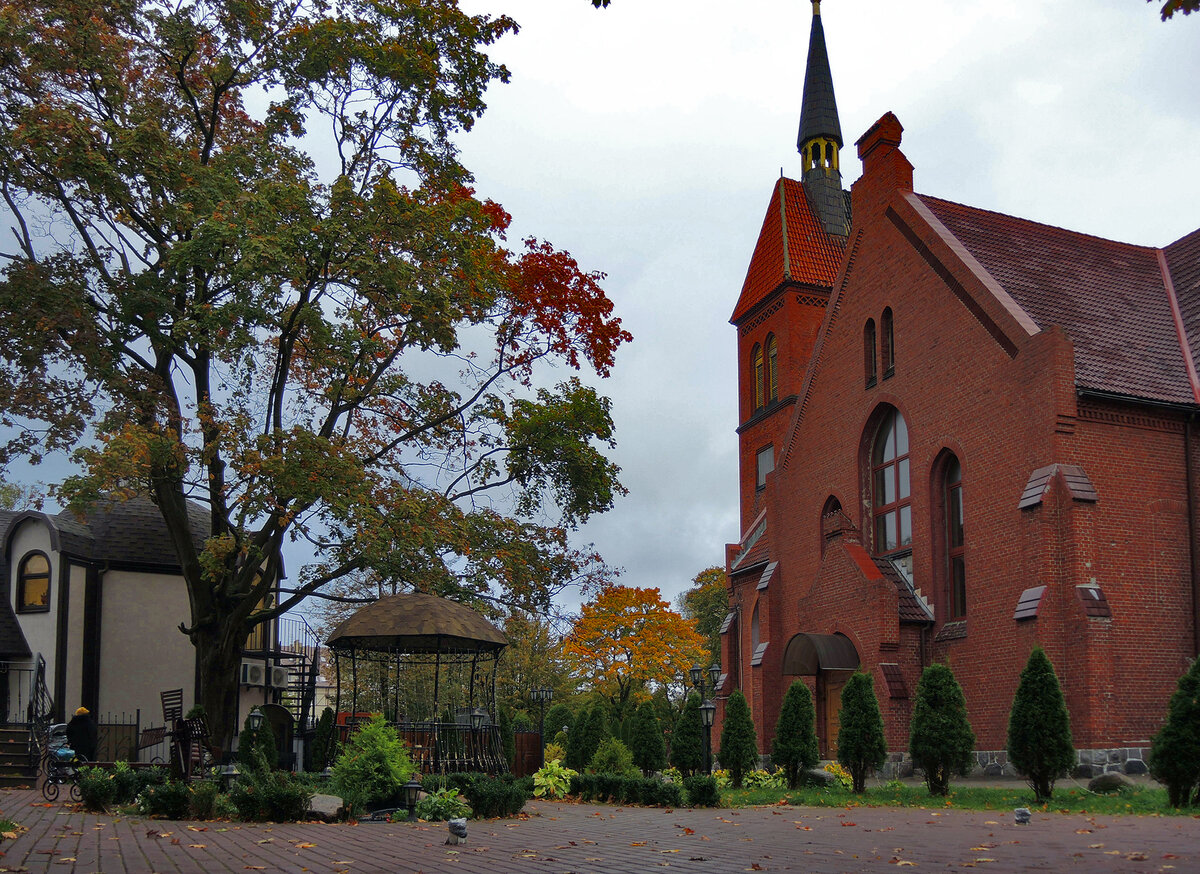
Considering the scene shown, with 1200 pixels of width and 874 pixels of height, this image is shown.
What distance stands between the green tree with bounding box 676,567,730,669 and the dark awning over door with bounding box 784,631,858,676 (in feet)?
122

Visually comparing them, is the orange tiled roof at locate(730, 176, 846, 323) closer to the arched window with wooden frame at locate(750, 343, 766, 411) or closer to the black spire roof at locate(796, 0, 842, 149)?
the arched window with wooden frame at locate(750, 343, 766, 411)

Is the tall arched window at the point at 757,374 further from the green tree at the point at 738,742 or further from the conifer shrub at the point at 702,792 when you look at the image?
the conifer shrub at the point at 702,792

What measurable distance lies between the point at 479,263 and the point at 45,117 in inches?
299

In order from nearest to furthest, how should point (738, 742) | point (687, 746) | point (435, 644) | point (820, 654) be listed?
point (435, 644)
point (738, 742)
point (687, 746)
point (820, 654)

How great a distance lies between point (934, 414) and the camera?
76.1 feet

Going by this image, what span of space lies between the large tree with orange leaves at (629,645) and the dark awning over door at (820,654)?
26.4 meters

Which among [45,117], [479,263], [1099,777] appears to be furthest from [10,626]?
[1099,777]

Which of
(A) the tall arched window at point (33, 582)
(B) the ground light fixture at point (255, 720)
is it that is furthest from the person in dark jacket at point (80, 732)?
(A) the tall arched window at point (33, 582)

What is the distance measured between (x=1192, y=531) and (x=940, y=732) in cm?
793

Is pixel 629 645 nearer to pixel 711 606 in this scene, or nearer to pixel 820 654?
pixel 711 606

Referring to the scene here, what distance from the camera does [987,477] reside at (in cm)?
2141

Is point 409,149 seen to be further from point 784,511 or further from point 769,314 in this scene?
point 769,314

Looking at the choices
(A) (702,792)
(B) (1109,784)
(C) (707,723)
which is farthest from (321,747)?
(B) (1109,784)

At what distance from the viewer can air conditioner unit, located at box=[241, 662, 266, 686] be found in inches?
1182
